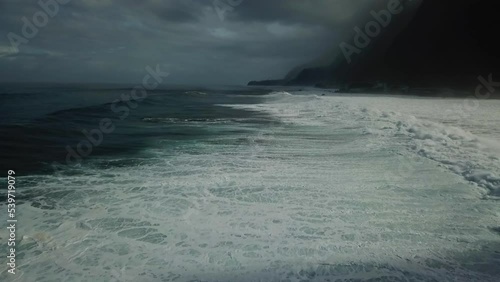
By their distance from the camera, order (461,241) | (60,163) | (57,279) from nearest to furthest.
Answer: (57,279), (461,241), (60,163)

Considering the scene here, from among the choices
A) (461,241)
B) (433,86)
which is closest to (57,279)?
(461,241)

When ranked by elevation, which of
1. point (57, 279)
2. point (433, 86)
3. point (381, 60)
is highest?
point (381, 60)

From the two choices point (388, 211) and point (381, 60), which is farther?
point (381, 60)

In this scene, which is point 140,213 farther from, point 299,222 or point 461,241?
point 461,241

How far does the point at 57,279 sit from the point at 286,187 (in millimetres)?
4399

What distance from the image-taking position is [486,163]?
25.5ft

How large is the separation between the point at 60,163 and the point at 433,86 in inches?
2954

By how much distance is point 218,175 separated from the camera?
7.75 m

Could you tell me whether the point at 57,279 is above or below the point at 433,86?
below

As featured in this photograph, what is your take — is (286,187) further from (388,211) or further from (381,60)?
(381,60)

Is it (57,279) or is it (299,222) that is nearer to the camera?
(57,279)

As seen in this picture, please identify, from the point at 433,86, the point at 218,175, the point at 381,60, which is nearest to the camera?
the point at 218,175

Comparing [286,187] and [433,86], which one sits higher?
[433,86]

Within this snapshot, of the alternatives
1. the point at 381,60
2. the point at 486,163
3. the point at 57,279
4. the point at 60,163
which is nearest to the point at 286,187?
the point at 57,279
